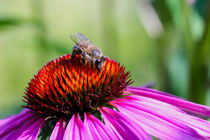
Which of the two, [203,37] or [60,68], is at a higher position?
[60,68]

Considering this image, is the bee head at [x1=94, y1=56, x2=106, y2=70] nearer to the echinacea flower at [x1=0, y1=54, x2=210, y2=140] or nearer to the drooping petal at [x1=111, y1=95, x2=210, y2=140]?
the echinacea flower at [x1=0, y1=54, x2=210, y2=140]

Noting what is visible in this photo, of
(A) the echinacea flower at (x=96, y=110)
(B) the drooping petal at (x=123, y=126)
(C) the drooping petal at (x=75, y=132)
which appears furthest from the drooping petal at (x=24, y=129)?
(B) the drooping petal at (x=123, y=126)

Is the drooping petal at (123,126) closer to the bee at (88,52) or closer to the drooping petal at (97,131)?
the drooping petal at (97,131)

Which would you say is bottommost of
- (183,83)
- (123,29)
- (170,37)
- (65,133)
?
(183,83)

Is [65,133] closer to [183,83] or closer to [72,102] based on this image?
[72,102]

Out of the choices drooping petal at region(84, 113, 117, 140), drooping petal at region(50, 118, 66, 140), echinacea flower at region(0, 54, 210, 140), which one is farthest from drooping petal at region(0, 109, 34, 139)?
drooping petal at region(84, 113, 117, 140)

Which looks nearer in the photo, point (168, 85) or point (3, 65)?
point (168, 85)

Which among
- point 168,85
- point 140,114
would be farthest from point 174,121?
point 168,85
